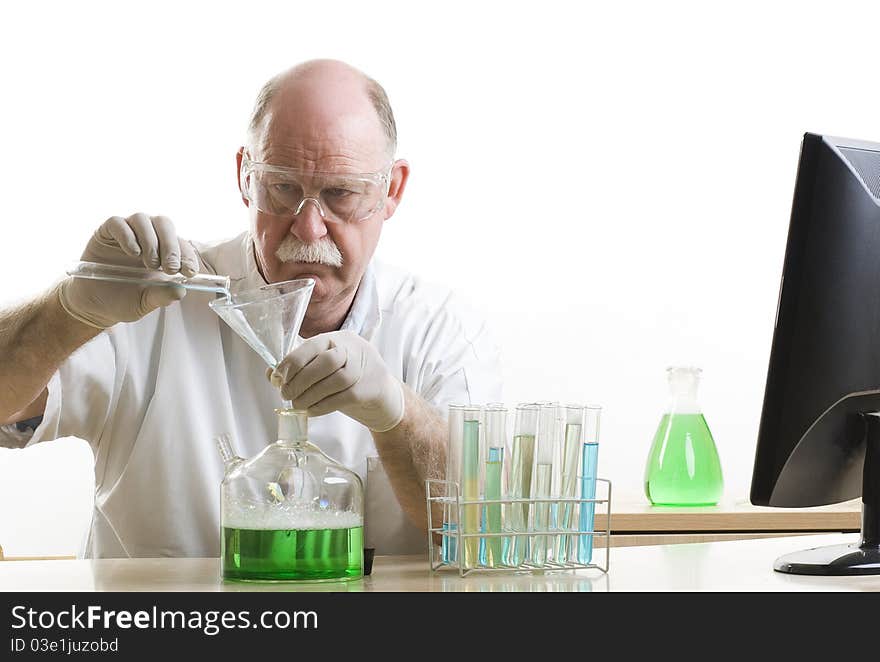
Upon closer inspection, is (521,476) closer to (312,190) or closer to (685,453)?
(312,190)

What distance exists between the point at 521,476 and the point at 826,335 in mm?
355

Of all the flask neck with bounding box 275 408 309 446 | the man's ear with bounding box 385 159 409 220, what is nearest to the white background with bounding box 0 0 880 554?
the man's ear with bounding box 385 159 409 220

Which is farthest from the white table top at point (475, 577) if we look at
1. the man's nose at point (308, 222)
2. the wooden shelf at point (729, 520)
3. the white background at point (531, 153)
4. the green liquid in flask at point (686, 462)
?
the white background at point (531, 153)

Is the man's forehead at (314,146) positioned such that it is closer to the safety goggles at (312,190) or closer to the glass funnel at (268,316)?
the safety goggles at (312,190)

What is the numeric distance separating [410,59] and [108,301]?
81.2 inches

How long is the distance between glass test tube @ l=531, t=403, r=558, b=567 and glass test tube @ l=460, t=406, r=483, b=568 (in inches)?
2.5

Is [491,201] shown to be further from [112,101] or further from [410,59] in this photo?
[112,101]

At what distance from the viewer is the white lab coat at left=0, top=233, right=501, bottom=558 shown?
1654 mm

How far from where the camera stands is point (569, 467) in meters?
1.13

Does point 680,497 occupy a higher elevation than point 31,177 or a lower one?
lower

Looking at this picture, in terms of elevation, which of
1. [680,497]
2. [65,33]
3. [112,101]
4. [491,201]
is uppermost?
[65,33]
